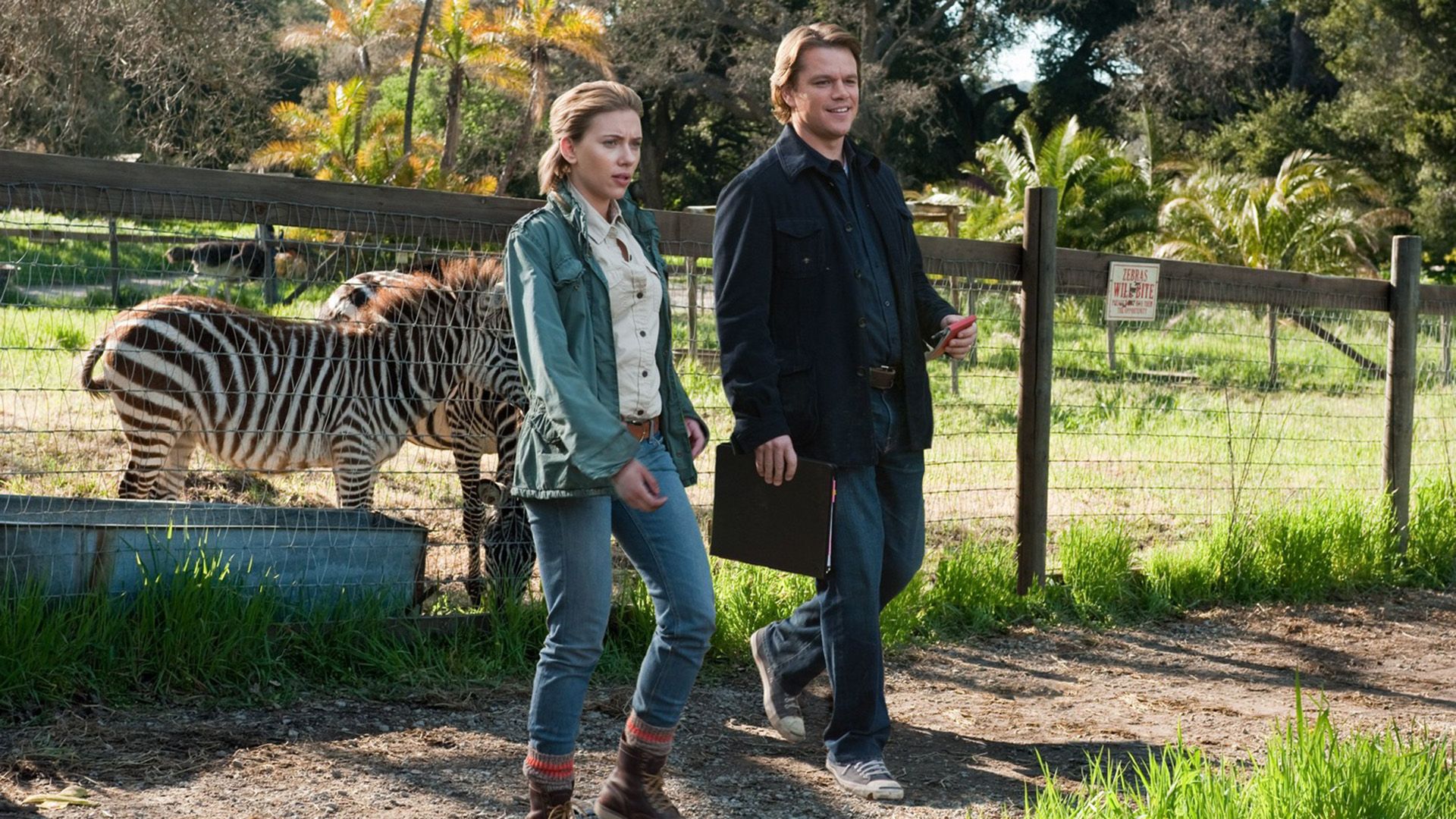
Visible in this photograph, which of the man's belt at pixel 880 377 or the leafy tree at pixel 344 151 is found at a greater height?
the leafy tree at pixel 344 151

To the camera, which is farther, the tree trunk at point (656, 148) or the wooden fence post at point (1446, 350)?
the tree trunk at point (656, 148)

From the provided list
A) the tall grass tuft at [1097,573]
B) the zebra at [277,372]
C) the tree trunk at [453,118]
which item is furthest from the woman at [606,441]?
the tree trunk at [453,118]

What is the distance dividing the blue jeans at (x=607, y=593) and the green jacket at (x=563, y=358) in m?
0.11

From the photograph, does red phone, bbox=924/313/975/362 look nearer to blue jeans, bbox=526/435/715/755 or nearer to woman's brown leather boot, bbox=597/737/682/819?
blue jeans, bbox=526/435/715/755

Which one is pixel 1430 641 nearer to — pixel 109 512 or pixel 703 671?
pixel 703 671

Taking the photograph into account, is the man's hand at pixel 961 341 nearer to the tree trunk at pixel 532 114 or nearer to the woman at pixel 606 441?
the woman at pixel 606 441

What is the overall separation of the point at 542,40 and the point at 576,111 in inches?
1246

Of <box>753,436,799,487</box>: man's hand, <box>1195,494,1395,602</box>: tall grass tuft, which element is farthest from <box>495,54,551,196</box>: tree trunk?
<box>753,436,799,487</box>: man's hand

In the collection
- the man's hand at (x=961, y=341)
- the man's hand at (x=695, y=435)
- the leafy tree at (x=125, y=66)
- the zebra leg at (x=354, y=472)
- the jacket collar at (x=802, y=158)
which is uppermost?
the leafy tree at (x=125, y=66)

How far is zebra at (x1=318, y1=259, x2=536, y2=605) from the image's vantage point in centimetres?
538

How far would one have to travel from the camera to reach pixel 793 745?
15.2ft

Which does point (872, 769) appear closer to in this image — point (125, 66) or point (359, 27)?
point (125, 66)

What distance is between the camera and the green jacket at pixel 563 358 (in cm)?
319

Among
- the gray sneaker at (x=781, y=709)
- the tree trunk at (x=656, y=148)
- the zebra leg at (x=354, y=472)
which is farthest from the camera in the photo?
the tree trunk at (x=656, y=148)
